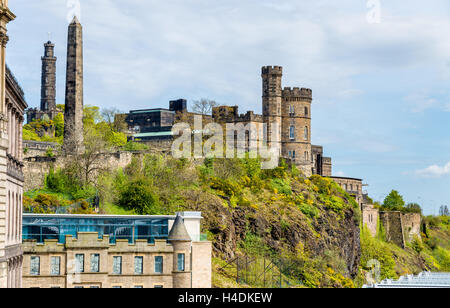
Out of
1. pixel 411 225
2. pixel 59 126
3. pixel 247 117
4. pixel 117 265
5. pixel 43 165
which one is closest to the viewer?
pixel 117 265

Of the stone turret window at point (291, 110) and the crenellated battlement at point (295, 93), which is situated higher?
the crenellated battlement at point (295, 93)

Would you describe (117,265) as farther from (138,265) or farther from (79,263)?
(79,263)

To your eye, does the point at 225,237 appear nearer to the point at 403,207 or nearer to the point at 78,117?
the point at 78,117

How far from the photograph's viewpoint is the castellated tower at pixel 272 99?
319 ft

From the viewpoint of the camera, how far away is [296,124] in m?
99.0

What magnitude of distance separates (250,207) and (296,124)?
2705 centimetres

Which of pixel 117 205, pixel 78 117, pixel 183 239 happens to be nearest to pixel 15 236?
pixel 183 239

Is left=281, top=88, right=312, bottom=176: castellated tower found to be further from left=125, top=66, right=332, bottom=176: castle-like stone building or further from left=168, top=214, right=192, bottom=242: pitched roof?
left=168, top=214, right=192, bottom=242: pitched roof

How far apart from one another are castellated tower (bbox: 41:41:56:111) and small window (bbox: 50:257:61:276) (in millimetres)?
98364

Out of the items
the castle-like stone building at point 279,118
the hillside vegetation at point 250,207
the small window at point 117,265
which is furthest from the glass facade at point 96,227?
the castle-like stone building at point 279,118

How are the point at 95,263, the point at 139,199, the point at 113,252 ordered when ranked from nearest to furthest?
the point at 95,263
the point at 113,252
the point at 139,199

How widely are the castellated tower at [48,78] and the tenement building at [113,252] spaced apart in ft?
312

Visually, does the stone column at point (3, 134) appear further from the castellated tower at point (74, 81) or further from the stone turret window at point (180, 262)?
the castellated tower at point (74, 81)

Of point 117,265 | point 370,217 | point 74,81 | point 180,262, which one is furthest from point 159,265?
point 370,217
